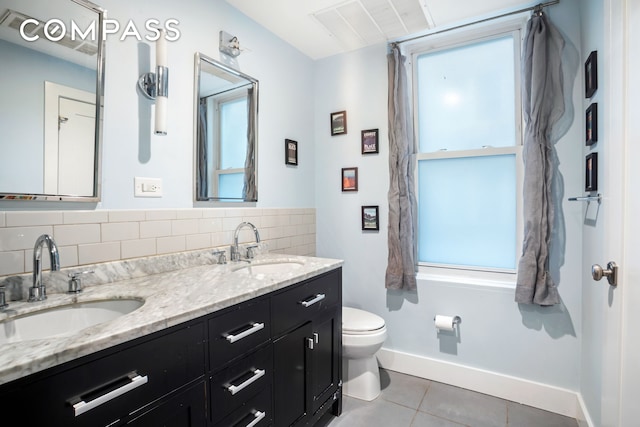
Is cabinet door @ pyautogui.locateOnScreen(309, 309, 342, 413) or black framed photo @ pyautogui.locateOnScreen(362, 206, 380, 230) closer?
cabinet door @ pyautogui.locateOnScreen(309, 309, 342, 413)

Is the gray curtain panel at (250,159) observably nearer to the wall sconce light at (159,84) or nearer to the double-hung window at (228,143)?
the double-hung window at (228,143)

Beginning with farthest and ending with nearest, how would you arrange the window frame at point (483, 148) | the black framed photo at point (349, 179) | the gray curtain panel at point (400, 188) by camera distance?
the black framed photo at point (349, 179) < the gray curtain panel at point (400, 188) < the window frame at point (483, 148)

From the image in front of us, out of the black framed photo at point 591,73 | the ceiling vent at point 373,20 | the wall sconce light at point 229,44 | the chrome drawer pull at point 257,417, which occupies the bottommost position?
the chrome drawer pull at point 257,417

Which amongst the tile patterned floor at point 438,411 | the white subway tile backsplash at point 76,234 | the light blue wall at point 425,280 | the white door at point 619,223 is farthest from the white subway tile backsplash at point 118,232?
the white door at point 619,223

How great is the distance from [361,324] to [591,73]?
1.84m

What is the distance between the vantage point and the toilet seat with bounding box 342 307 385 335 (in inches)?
79.2

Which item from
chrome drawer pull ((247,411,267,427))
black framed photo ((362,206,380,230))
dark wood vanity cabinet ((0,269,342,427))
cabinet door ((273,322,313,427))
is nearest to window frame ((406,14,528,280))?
black framed photo ((362,206,380,230))

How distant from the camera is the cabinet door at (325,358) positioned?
1685mm

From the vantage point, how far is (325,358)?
5.86 ft

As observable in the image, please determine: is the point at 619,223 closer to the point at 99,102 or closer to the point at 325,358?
the point at 325,358

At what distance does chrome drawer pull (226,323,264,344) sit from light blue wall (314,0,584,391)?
1423 mm

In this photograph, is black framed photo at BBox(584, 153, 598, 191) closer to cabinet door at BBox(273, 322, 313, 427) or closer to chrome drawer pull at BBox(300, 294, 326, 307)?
chrome drawer pull at BBox(300, 294, 326, 307)

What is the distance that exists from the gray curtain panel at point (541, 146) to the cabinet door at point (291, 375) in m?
1.43

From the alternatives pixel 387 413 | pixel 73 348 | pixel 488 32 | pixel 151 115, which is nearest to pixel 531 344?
pixel 387 413
